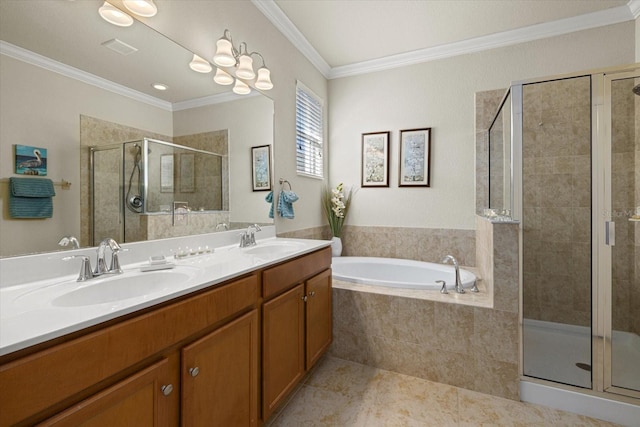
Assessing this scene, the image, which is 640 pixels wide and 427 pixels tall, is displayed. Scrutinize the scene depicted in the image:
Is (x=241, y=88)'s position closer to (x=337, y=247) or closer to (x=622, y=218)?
(x=337, y=247)

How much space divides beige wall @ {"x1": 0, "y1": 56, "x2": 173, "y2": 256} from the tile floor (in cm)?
137

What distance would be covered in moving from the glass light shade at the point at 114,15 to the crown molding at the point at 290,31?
1.10 metres

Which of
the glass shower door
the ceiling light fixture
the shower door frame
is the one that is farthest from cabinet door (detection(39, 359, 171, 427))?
the glass shower door

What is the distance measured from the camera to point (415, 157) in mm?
2967

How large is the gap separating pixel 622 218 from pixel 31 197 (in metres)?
2.84

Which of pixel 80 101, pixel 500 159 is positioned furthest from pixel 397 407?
pixel 80 101

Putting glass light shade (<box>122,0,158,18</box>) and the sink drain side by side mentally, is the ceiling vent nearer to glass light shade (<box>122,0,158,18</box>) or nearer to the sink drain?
glass light shade (<box>122,0,158,18</box>)

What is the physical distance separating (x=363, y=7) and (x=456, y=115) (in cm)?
132

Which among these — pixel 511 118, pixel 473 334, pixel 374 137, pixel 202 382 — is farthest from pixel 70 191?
pixel 374 137

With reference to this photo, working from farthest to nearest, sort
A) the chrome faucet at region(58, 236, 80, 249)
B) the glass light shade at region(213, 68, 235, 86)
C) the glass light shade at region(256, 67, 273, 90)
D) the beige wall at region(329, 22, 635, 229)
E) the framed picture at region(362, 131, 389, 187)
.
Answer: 1. the framed picture at region(362, 131, 389, 187)
2. the beige wall at region(329, 22, 635, 229)
3. the glass light shade at region(256, 67, 273, 90)
4. the glass light shade at region(213, 68, 235, 86)
5. the chrome faucet at region(58, 236, 80, 249)

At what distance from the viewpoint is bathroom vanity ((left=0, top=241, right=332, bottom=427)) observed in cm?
60

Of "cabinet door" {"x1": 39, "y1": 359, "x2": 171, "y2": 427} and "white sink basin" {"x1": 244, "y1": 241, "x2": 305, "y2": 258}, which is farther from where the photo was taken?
"white sink basin" {"x1": 244, "y1": 241, "x2": 305, "y2": 258}

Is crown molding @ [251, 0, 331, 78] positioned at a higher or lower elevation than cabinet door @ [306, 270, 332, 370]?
higher

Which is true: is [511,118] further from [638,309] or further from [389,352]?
[389,352]
